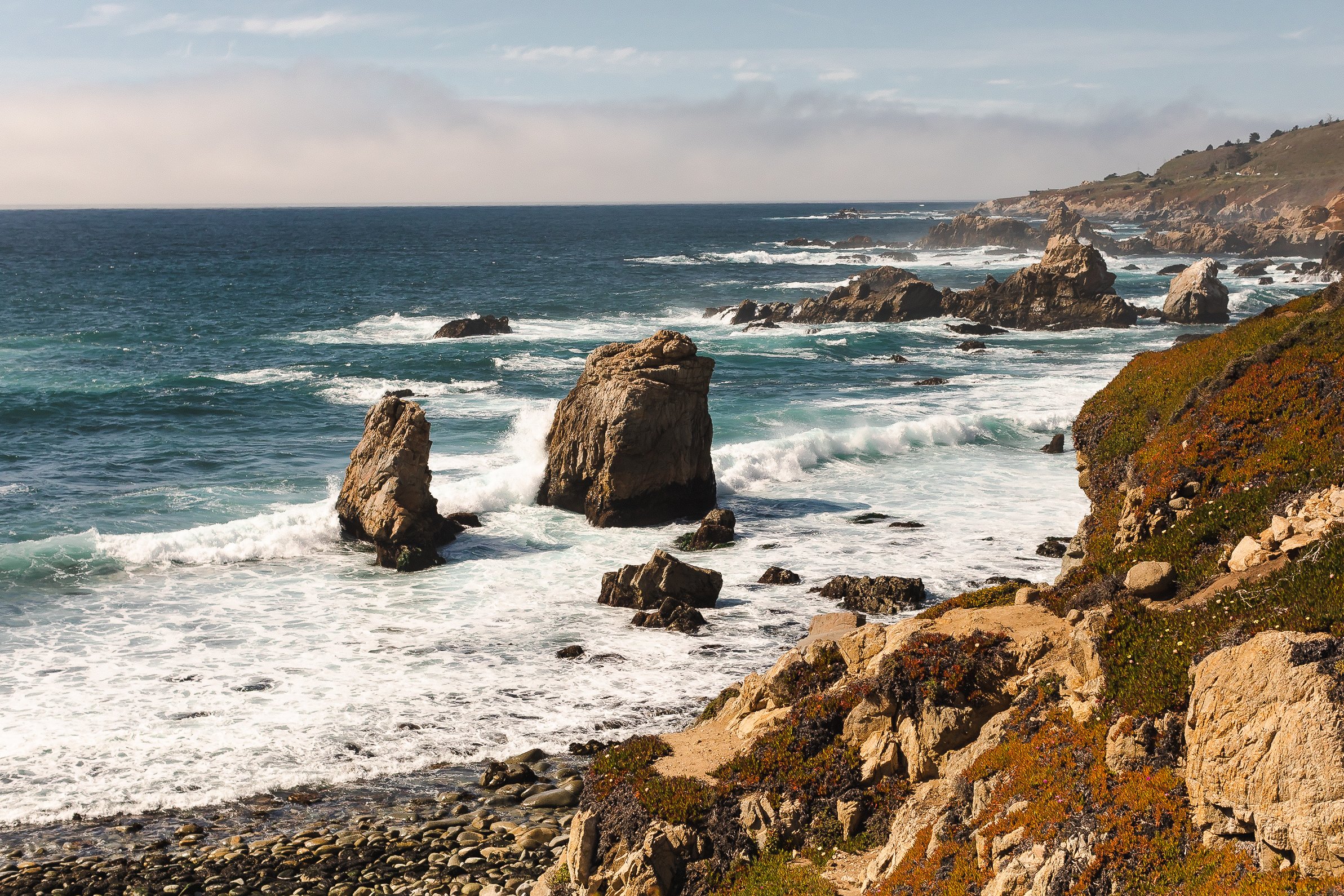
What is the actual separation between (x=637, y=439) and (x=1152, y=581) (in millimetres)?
21340

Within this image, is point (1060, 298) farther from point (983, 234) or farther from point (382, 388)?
point (983, 234)

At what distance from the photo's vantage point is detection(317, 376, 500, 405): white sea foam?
54.8 m

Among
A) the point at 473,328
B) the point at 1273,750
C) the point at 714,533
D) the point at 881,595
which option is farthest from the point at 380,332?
the point at 1273,750

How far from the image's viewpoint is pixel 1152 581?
14.0 m

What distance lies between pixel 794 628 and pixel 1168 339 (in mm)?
56806

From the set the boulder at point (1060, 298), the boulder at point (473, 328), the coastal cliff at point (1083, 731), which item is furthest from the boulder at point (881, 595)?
the boulder at point (1060, 298)

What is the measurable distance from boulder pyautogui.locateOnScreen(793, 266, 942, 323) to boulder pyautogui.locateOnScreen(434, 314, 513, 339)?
2363 cm

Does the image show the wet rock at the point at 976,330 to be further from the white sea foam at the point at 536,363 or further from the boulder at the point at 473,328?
the boulder at the point at 473,328

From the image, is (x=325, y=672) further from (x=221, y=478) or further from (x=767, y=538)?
(x=221, y=478)

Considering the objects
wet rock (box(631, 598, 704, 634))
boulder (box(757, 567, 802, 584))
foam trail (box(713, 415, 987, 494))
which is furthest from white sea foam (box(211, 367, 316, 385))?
wet rock (box(631, 598, 704, 634))

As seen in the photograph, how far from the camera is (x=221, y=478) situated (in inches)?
1540

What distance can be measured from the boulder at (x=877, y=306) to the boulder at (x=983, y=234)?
288 feet

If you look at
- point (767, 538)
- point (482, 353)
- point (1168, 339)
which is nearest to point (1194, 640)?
point (767, 538)

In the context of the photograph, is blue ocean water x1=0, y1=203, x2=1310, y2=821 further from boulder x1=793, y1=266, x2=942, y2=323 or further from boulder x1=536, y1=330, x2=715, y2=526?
boulder x1=793, y1=266, x2=942, y2=323
